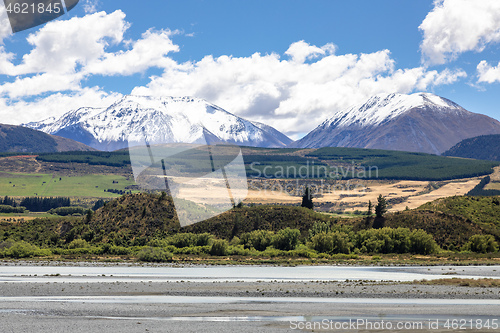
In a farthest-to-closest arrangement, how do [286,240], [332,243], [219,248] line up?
[286,240] < [332,243] < [219,248]

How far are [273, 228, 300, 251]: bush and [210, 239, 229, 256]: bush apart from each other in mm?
11113

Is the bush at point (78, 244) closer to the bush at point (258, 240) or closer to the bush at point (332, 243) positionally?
the bush at point (258, 240)

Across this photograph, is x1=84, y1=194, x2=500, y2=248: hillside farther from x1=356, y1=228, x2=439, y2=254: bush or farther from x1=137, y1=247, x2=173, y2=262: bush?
x1=137, y1=247, x2=173, y2=262: bush

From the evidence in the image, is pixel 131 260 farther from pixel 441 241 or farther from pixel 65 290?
pixel 441 241

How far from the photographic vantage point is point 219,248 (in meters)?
100

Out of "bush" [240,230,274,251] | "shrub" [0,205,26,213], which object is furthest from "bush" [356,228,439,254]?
"shrub" [0,205,26,213]

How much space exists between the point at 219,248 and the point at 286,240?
13896 millimetres

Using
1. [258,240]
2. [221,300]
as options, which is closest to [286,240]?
[258,240]

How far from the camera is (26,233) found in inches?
4555

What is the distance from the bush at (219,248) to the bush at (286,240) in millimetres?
11113

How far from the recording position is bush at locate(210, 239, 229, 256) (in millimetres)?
99688

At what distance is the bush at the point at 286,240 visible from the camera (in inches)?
4126

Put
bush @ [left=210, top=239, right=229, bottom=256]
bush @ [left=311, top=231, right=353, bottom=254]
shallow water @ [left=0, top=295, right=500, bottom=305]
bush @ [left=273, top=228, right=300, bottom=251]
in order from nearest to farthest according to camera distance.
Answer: shallow water @ [left=0, top=295, right=500, bottom=305] < bush @ [left=210, top=239, right=229, bottom=256] < bush @ [left=311, top=231, right=353, bottom=254] < bush @ [left=273, top=228, right=300, bottom=251]

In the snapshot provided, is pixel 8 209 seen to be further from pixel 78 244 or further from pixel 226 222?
pixel 226 222
